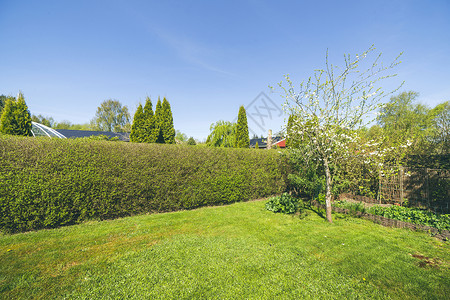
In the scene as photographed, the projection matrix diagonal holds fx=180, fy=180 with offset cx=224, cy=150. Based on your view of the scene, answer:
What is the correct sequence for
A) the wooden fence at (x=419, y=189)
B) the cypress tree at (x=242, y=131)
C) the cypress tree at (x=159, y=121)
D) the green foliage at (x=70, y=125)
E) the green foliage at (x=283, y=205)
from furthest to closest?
1. the green foliage at (x=70, y=125)
2. the cypress tree at (x=242, y=131)
3. the cypress tree at (x=159, y=121)
4. the green foliage at (x=283, y=205)
5. the wooden fence at (x=419, y=189)

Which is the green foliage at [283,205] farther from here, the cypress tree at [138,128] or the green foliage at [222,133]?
the green foliage at [222,133]

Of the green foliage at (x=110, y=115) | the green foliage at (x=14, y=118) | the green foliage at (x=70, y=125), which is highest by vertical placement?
the green foliage at (x=110, y=115)

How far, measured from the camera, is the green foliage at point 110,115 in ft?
160

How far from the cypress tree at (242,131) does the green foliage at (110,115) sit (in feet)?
147

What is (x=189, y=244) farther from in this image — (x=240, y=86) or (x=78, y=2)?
(x=240, y=86)

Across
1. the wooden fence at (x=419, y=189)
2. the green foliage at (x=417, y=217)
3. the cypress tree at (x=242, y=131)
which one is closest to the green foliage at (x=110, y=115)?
the cypress tree at (x=242, y=131)

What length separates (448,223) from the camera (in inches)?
179

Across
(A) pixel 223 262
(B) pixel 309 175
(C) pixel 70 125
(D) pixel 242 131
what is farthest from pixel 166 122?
(C) pixel 70 125

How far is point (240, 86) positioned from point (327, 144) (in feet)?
27.6

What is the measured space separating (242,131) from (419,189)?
9.12 metres

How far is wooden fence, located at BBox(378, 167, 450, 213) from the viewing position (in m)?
6.23

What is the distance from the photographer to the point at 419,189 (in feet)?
22.4

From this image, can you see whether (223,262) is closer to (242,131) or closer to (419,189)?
(419,189)

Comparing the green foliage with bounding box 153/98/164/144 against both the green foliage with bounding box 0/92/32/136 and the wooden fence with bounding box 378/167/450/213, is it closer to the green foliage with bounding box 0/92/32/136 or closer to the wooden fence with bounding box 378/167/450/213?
the green foliage with bounding box 0/92/32/136
